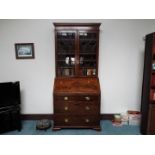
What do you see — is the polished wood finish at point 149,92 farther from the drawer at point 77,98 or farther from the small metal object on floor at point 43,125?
the small metal object on floor at point 43,125

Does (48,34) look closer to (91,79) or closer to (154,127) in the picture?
(91,79)

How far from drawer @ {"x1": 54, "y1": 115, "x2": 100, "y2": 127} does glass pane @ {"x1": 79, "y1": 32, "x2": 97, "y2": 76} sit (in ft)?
2.70

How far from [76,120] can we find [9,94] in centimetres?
131

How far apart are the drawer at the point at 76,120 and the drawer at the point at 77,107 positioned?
10cm

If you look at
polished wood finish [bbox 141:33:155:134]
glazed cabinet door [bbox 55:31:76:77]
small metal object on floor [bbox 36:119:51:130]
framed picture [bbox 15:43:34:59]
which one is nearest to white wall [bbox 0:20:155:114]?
framed picture [bbox 15:43:34:59]

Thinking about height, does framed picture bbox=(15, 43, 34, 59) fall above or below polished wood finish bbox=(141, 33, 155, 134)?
above

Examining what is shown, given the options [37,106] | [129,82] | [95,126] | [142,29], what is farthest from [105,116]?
[142,29]

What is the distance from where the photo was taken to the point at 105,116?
3.44 meters

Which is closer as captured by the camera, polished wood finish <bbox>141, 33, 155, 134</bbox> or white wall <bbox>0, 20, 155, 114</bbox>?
polished wood finish <bbox>141, 33, 155, 134</bbox>

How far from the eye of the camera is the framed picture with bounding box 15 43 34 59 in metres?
3.12

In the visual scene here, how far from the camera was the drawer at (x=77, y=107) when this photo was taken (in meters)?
2.83

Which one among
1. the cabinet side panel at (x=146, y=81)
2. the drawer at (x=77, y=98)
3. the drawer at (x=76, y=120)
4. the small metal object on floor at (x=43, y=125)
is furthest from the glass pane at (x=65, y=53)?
the cabinet side panel at (x=146, y=81)

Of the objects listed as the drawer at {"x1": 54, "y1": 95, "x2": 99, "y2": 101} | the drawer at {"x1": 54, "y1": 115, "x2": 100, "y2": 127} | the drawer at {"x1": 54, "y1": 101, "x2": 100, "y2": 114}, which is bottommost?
the drawer at {"x1": 54, "y1": 115, "x2": 100, "y2": 127}

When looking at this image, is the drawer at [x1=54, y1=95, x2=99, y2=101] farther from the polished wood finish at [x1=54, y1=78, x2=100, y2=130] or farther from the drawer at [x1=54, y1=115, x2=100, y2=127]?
the drawer at [x1=54, y1=115, x2=100, y2=127]
